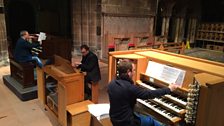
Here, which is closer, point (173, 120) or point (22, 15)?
point (173, 120)

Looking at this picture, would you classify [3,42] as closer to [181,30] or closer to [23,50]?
[23,50]

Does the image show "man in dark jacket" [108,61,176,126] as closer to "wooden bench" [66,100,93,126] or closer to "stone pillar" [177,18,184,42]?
"wooden bench" [66,100,93,126]

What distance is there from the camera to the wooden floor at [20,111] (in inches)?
139

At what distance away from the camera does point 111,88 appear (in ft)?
7.29

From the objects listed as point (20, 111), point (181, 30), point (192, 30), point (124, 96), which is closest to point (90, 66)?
point (20, 111)

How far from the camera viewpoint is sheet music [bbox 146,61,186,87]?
8.63ft

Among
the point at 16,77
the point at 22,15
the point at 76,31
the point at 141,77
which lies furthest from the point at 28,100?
the point at 22,15

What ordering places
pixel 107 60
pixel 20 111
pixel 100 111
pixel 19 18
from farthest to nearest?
pixel 19 18
pixel 107 60
pixel 20 111
pixel 100 111

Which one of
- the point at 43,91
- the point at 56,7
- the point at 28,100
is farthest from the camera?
the point at 56,7

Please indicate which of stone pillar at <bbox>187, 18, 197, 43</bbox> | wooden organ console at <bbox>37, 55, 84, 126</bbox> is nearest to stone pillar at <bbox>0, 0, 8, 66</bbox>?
wooden organ console at <bbox>37, 55, 84, 126</bbox>

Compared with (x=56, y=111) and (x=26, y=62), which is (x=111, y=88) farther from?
(x=26, y=62)

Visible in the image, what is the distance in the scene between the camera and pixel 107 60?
293 inches

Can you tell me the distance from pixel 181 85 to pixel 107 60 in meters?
4.95

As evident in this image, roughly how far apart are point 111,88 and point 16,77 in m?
3.80
